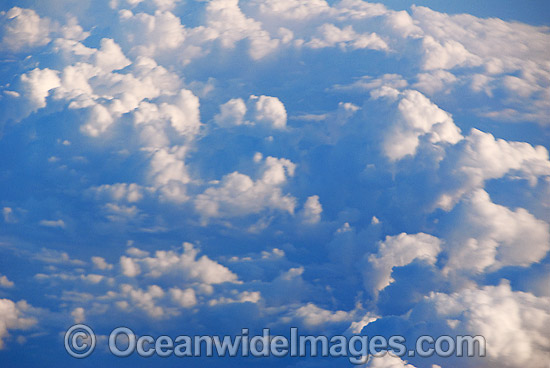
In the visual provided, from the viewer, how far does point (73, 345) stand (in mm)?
153125

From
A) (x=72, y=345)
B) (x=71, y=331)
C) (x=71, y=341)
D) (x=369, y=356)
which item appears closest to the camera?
(x=369, y=356)

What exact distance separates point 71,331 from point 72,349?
34.5m

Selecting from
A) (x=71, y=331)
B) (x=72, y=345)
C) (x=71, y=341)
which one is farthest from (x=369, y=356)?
(x=71, y=341)

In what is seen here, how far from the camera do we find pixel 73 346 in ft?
504

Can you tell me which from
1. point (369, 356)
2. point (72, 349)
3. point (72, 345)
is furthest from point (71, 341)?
point (369, 356)

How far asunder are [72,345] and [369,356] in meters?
116

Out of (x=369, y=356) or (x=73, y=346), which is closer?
(x=369, y=356)

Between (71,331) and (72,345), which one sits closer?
(71,331)

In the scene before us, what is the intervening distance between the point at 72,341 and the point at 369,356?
125559 millimetres

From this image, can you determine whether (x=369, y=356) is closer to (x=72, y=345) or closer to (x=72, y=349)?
(x=72, y=345)

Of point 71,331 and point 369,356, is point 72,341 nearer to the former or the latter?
point 71,331

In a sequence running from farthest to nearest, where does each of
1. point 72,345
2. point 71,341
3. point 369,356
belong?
point 71,341, point 72,345, point 369,356

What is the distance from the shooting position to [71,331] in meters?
137

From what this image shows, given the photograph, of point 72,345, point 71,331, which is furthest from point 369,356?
point 72,345
